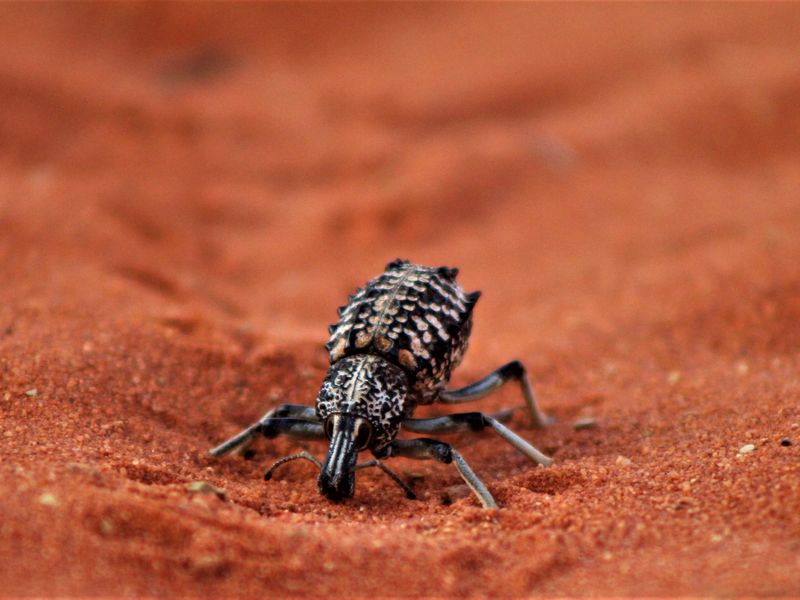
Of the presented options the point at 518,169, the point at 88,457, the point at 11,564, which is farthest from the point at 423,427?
the point at 518,169

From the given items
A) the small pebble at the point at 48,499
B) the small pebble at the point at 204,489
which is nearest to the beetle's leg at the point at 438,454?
the small pebble at the point at 204,489

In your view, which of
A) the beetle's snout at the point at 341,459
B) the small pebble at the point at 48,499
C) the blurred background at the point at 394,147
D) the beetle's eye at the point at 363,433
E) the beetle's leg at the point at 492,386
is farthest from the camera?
the blurred background at the point at 394,147

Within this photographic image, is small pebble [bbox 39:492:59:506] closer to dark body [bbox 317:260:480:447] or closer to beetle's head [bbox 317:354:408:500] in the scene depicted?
beetle's head [bbox 317:354:408:500]

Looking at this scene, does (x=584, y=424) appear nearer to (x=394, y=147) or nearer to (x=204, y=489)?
(x=204, y=489)

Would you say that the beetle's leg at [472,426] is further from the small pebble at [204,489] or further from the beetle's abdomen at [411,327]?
the small pebble at [204,489]

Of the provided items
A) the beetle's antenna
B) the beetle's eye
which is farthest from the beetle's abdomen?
the beetle's antenna

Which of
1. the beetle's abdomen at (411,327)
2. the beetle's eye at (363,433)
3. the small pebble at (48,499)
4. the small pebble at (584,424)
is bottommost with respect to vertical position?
the small pebble at (48,499)
